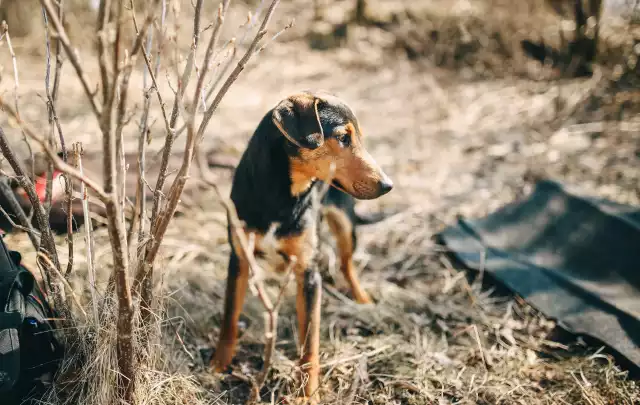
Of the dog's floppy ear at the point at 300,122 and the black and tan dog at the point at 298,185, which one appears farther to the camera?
the black and tan dog at the point at 298,185

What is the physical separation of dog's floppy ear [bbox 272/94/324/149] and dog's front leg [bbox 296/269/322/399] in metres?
0.79

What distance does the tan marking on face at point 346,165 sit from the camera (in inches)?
99.2

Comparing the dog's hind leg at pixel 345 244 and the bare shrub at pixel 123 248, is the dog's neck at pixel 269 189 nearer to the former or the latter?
the bare shrub at pixel 123 248

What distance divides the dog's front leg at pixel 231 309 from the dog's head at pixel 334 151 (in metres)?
0.64

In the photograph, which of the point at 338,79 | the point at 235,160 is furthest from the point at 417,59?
the point at 235,160

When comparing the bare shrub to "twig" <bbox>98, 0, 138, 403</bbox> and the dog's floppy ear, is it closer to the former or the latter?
"twig" <bbox>98, 0, 138, 403</bbox>

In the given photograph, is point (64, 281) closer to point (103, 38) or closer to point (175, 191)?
point (175, 191)

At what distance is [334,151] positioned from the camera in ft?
8.37

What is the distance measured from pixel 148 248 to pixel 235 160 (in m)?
3.30

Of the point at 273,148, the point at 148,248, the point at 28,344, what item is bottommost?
the point at 28,344

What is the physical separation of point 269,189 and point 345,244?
1225 millimetres

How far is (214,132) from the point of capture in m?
6.47

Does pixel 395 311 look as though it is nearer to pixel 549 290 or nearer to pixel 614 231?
pixel 549 290

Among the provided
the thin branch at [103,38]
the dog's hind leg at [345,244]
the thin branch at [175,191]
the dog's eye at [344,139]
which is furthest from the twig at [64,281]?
the dog's hind leg at [345,244]
